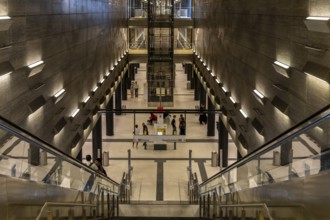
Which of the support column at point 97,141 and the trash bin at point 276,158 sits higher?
the trash bin at point 276,158

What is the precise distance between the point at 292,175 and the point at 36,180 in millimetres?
2751

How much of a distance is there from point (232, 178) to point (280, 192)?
3863 mm

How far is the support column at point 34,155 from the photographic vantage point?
5.19 m

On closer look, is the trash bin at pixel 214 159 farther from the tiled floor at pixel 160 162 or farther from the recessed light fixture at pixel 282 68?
the recessed light fixture at pixel 282 68

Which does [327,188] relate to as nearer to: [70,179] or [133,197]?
[70,179]

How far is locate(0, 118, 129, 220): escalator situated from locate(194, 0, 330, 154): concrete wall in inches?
149

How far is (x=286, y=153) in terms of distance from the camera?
17.0 ft

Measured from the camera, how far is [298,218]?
4324 mm

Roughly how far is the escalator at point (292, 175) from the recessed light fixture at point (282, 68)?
1953mm

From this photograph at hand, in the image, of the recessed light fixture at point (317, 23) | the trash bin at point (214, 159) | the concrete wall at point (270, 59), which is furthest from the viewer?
the trash bin at point (214, 159)

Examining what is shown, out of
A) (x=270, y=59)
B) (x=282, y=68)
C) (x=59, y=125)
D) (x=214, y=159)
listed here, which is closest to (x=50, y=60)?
(x=59, y=125)

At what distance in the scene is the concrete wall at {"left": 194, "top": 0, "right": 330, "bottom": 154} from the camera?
24.3ft

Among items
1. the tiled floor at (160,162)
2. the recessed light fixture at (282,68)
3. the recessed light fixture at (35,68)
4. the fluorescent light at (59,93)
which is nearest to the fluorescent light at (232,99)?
the tiled floor at (160,162)

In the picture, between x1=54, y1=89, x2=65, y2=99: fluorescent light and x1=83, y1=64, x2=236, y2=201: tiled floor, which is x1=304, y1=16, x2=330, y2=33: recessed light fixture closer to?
x1=54, y1=89, x2=65, y2=99: fluorescent light
